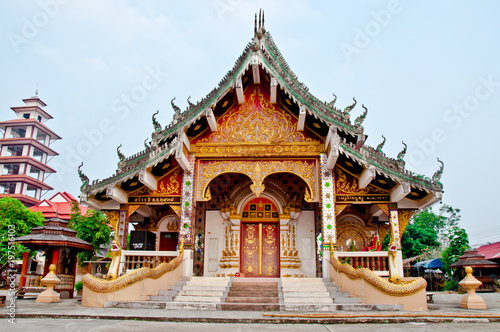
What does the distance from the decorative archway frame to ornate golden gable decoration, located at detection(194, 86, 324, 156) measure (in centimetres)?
31

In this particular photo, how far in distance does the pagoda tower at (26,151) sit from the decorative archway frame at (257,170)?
42983mm

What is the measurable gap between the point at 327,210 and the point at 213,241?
14.5 feet

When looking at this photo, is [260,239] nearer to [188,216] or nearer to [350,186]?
[188,216]

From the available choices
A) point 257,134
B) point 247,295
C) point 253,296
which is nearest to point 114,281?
point 247,295

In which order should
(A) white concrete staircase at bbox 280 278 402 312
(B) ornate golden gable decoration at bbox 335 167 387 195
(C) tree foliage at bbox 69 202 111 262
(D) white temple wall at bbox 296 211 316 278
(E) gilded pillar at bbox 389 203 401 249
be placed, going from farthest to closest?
(C) tree foliage at bbox 69 202 111 262 → (D) white temple wall at bbox 296 211 316 278 → (B) ornate golden gable decoration at bbox 335 167 387 195 → (E) gilded pillar at bbox 389 203 401 249 → (A) white concrete staircase at bbox 280 278 402 312

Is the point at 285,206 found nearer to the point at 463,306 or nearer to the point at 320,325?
the point at 463,306

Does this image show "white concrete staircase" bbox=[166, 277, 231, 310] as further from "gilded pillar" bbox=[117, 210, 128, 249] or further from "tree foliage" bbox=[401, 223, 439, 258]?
"tree foliage" bbox=[401, 223, 439, 258]

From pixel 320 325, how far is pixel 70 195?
42.1 m

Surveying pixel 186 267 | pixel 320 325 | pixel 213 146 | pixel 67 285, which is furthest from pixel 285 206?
pixel 67 285

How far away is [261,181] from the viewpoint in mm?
11672

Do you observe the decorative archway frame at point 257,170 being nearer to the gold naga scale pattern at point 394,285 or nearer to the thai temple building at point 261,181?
the thai temple building at point 261,181

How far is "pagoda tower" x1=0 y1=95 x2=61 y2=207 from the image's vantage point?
47.2 meters

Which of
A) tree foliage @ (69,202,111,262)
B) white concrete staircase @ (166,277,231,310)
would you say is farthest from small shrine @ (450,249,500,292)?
tree foliage @ (69,202,111,262)

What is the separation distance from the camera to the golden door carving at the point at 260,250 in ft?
42.8
